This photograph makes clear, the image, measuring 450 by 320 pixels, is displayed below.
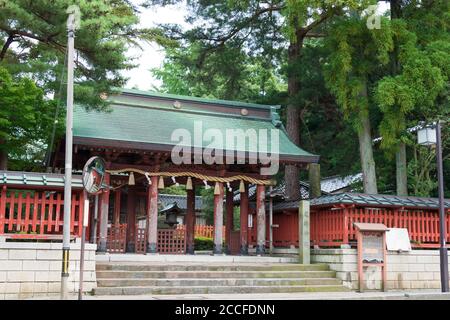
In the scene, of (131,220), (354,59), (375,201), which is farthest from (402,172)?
(131,220)

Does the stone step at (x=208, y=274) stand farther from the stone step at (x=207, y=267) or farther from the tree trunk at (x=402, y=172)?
the tree trunk at (x=402, y=172)

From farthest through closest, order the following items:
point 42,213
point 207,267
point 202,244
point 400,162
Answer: point 202,244, point 400,162, point 207,267, point 42,213

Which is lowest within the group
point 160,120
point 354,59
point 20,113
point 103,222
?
point 103,222

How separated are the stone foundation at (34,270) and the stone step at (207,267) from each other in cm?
106

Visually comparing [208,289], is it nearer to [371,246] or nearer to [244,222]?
[371,246]

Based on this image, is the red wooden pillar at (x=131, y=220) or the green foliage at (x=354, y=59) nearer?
the green foliage at (x=354, y=59)

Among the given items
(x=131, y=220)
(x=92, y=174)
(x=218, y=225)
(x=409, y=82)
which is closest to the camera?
(x=92, y=174)

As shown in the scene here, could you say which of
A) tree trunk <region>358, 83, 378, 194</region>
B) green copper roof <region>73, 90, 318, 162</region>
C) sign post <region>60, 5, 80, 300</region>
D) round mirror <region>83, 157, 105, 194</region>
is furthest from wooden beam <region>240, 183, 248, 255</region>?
round mirror <region>83, 157, 105, 194</region>

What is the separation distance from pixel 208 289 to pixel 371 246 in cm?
498

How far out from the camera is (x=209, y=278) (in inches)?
558

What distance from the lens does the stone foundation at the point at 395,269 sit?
15.0 m

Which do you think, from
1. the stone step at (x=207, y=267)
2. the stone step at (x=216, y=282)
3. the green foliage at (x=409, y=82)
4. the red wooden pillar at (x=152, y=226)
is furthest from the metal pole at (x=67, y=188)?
the green foliage at (x=409, y=82)

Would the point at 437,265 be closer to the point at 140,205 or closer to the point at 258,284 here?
the point at 258,284

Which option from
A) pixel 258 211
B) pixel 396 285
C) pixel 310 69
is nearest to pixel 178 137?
pixel 258 211
